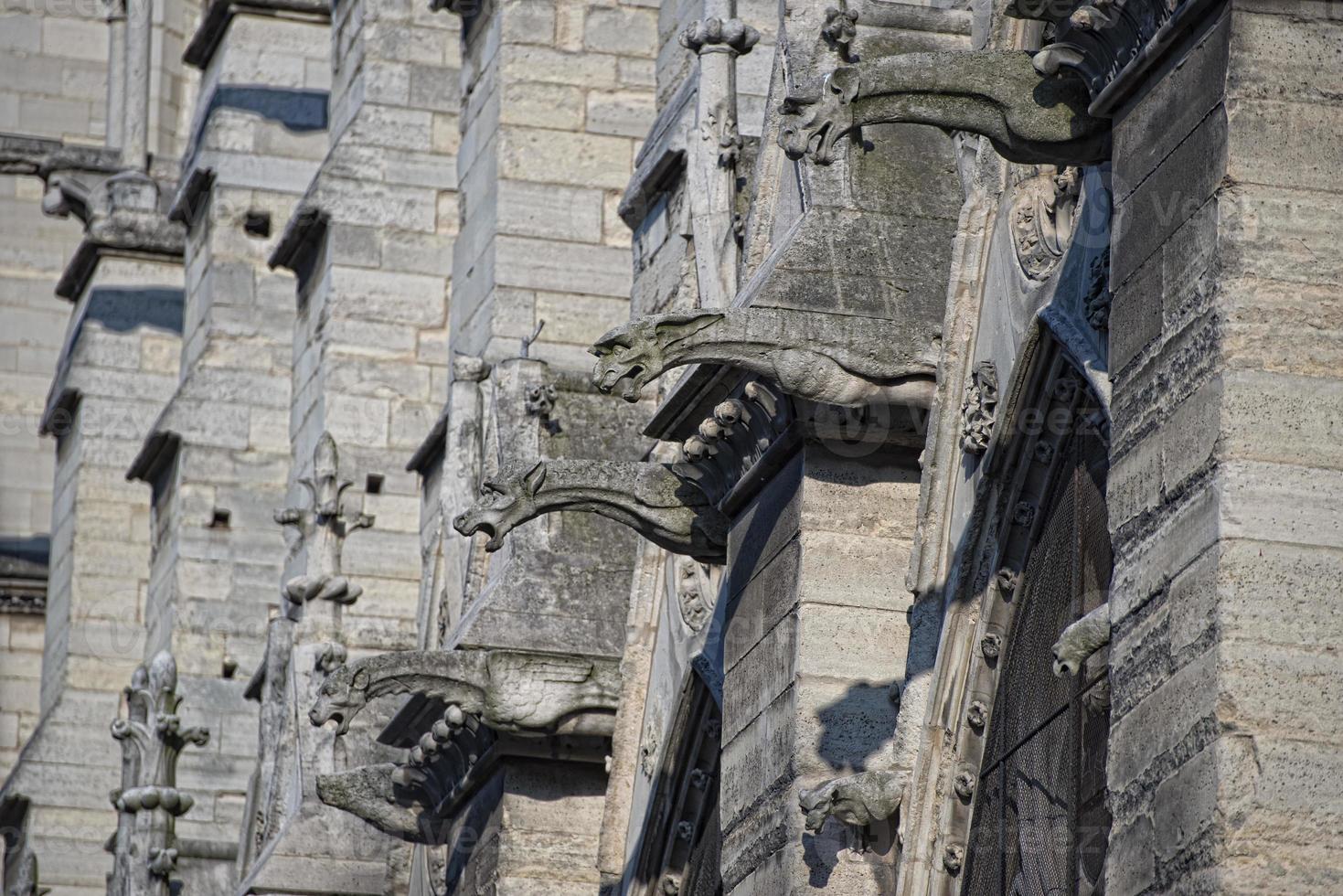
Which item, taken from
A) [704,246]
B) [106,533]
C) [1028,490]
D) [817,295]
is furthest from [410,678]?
[106,533]

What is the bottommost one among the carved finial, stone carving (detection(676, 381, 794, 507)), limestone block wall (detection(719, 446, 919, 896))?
limestone block wall (detection(719, 446, 919, 896))

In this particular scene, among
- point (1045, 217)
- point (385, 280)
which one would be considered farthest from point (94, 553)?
point (1045, 217)

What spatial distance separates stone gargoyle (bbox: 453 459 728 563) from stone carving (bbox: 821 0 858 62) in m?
2.10

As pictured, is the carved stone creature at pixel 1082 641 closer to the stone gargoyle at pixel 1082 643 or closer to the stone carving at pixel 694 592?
the stone gargoyle at pixel 1082 643

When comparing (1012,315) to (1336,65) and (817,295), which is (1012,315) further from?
(1336,65)

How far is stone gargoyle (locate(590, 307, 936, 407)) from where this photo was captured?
10.2 meters

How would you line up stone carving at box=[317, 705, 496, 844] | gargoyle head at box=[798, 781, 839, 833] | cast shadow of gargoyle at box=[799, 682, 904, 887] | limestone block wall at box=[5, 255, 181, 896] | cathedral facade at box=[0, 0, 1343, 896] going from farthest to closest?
limestone block wall at box=[5, 255, 181, 896] → stone carving at box=[317, 705, 496, 844] → cast shadow of gargoyle at box=[799, 682, 904, 887] → gargoyle head at box=[798, 781, 839, 833] → cathedral facade at box=[0, 0, 1343, 896]

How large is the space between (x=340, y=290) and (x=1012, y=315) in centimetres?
1126

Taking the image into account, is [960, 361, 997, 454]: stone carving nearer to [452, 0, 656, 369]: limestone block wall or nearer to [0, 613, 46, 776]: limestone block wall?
[452, 0, 656, 369]: limestone block wall

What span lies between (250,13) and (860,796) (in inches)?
614

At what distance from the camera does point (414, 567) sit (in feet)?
65.9

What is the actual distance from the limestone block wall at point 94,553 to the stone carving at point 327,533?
757cm

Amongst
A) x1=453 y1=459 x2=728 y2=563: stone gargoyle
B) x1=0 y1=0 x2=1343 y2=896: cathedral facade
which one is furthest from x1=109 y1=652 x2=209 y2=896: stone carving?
x1=453 y1=459 x2=728 y2=563: stone gargoyle

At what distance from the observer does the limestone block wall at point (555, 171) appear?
17734 millimetres
